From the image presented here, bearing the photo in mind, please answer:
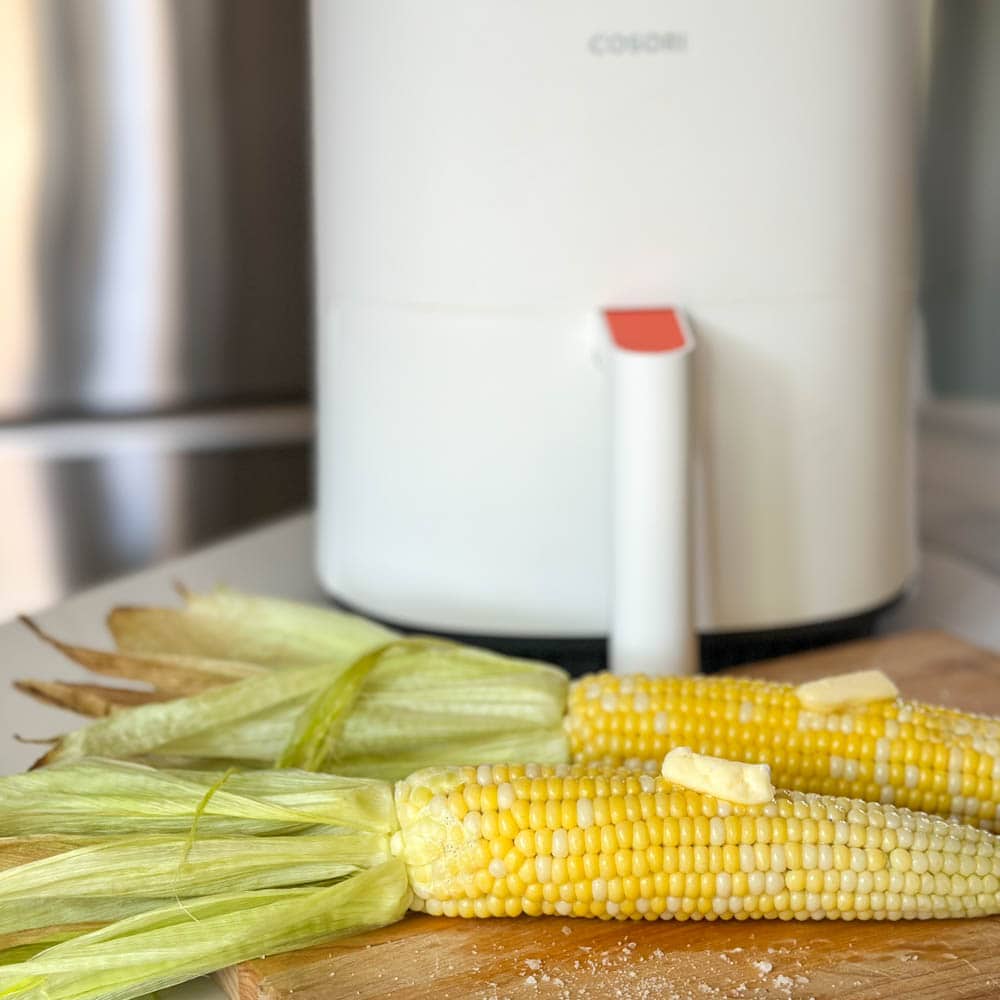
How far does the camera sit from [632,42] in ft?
2.06

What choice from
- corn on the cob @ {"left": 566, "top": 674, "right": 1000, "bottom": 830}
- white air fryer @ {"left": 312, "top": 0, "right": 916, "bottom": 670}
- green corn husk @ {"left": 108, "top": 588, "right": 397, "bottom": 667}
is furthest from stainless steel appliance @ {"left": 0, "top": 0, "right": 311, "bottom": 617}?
corn on the cob @ {"left": 566, "top": 674, "right": 1000, "bottom": 830}

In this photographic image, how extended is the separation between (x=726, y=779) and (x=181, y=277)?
70 centimetres

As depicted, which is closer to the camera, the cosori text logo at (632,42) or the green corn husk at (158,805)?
the green corn husk at (158,805)

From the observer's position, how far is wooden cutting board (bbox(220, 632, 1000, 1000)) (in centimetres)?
43

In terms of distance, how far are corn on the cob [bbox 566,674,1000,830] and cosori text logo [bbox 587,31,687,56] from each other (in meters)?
0.28

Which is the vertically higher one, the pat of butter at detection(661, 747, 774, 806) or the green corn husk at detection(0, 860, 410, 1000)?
the pat of butter at detection(661, 747, 774, 806)

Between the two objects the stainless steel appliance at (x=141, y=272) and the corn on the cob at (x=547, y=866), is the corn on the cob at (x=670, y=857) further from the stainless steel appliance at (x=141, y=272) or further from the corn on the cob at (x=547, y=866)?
the stainless steel appliance at (x=141, y=272)

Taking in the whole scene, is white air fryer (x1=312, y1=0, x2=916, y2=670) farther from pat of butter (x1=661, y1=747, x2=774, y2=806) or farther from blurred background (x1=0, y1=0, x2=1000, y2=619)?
blurred background (x1=0, y1=0, x2=1000, y2=619)

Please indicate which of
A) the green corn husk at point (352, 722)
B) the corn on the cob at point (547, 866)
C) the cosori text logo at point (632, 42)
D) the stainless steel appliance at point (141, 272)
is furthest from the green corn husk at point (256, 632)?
the stainless steel appliance at point (141, 272)

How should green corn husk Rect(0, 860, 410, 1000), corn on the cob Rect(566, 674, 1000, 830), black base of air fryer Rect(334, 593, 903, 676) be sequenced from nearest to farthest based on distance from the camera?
1. green corn husk Rect(0, 860, 410, 1000)
2. corn on the cob Rect(566, 674, 1000, 830)
3. black base of air fryer Rect(334, 593, 903, 676)

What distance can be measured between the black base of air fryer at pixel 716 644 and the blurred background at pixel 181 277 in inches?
12.1

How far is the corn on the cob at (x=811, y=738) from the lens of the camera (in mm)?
536

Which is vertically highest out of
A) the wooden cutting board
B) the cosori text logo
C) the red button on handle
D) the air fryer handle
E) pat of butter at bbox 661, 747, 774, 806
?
the cosori text logo

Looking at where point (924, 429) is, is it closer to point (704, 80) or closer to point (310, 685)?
point (704, 80)
